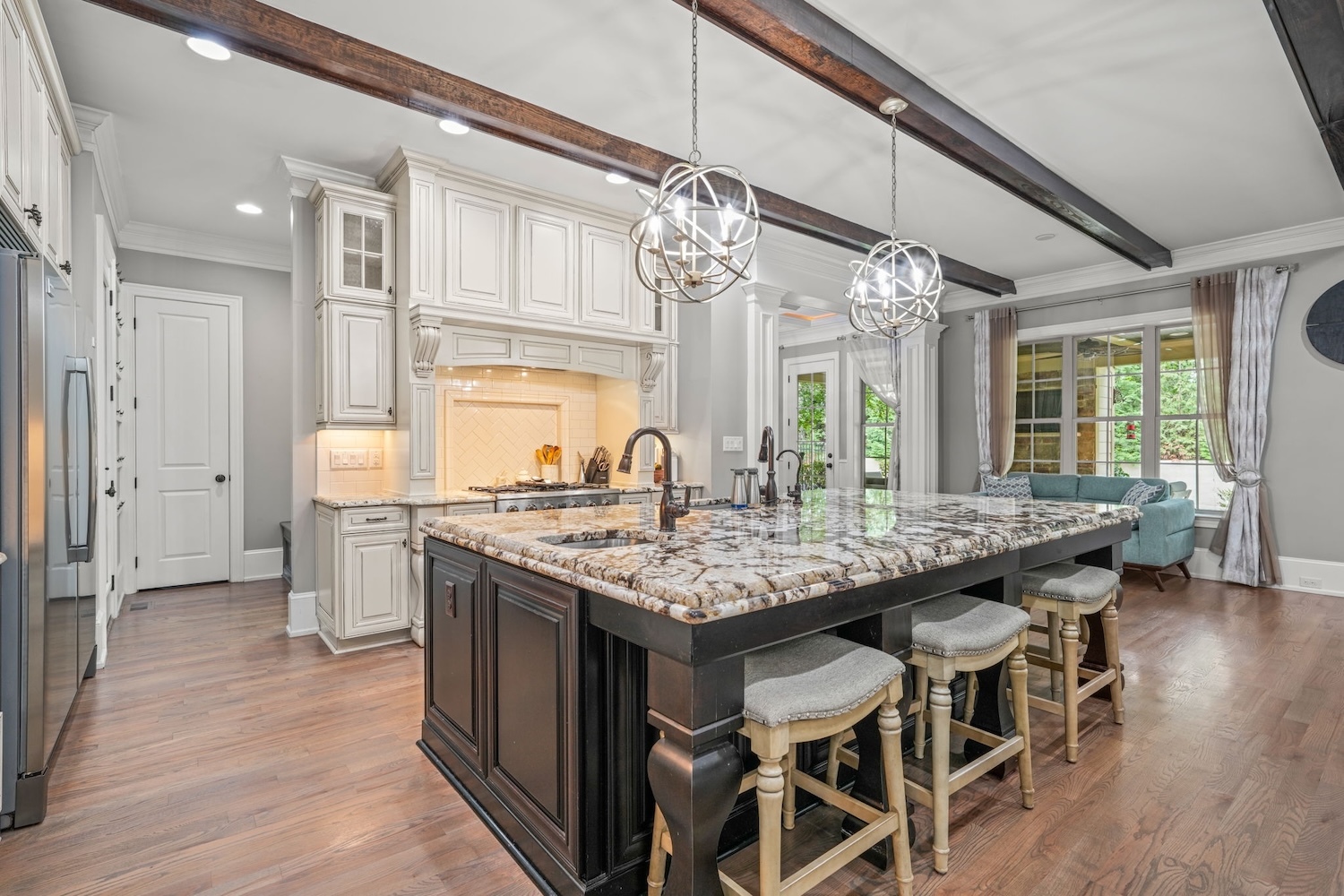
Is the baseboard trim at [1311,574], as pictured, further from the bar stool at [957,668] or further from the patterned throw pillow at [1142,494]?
the bar stool at [957,668]

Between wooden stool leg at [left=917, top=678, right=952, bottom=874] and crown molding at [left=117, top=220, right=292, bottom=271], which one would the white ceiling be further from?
wooden stool leg at [left=917, top=678, right=952, bottom=874]

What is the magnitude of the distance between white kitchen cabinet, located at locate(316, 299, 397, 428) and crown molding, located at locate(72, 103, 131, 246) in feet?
4.03

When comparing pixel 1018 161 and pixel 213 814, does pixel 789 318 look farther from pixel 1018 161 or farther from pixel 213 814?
pixel 213 814

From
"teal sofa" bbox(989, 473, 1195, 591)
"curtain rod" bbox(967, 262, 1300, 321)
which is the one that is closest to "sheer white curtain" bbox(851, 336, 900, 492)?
"curtain rod" bbox(967, 262, 1300, 321)

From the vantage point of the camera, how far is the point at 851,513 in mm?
2520

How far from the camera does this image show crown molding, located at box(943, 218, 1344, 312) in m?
4.96

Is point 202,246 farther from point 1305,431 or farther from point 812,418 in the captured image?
Result: point 1305,431

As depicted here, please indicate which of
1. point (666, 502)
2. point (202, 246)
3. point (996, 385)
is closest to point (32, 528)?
point (666, 502)

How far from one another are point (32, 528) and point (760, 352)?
4455mm

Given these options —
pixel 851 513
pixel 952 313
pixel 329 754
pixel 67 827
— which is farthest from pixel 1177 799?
pixel 952 313

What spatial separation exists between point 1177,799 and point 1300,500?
4480 millimetres

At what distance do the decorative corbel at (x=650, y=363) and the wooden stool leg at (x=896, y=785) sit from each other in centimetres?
341

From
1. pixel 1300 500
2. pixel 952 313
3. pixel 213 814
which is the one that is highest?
pixel 952 313

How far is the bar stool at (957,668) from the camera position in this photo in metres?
1.79
